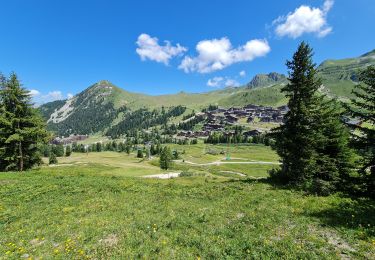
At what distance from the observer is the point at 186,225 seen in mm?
14430

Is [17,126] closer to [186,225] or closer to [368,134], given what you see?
[186,225]

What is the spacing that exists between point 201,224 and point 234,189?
32.9ft

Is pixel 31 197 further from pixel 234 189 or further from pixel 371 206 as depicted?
pixel 371 206

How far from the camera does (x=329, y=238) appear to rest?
1207cm

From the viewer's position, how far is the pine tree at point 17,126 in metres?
40.2

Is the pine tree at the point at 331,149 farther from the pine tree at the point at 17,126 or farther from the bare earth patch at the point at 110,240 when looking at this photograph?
the pine tree at the point at 17,126

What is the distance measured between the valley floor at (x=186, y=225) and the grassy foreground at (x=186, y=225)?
0.05 meters

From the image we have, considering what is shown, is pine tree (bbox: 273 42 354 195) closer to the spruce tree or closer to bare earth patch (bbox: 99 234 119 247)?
the spruce tree

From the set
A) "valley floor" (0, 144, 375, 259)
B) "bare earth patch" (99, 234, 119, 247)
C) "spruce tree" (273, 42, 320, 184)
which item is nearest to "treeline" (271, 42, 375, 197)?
"spruce tree" (273, 42, 320, 184)

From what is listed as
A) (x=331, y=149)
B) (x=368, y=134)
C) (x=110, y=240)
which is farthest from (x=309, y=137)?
(x=110, y=240)

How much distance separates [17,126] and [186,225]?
40056 millimetres

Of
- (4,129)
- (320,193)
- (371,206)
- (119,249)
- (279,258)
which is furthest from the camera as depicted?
(4,129)

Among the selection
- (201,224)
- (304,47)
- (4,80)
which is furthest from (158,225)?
(4,80)

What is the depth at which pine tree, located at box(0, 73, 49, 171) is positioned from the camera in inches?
1581
